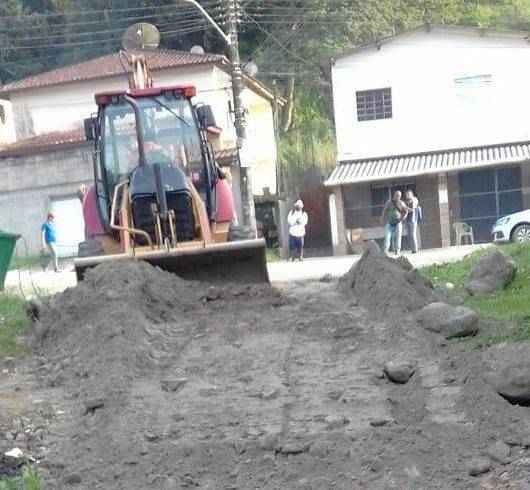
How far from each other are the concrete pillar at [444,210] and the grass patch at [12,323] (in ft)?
70.9

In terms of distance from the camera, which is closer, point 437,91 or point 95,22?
point 437,91

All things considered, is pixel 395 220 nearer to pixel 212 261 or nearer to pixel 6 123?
pixel 212 261

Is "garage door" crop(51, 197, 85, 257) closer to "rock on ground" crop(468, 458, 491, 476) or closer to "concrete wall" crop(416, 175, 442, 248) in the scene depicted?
"concrete wall" crop(416, 175, 442, 248)

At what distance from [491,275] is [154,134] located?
528 centimetres

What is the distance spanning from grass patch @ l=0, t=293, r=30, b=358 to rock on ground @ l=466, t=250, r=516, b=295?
5.43 m

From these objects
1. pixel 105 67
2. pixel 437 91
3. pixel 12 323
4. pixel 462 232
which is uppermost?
pixel 105 67

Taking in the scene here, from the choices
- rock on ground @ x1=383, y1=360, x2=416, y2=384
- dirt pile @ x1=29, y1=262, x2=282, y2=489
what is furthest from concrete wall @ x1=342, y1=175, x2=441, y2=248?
rock on ground @ x1=383, y1=360, x2=416, y2=384

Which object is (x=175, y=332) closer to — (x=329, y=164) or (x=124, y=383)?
(x=124, y=383)

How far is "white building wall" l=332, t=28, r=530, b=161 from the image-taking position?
3591 centimetres

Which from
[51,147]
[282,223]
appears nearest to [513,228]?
[282,223]

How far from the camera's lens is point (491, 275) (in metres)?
13.8

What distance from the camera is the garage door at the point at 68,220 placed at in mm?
37625

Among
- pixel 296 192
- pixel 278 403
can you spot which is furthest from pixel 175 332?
pixel 296 192

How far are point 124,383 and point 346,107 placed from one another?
28556 mm
